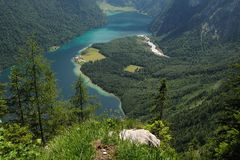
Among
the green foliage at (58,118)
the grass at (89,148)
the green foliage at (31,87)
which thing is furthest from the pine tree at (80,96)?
the grass at (89,148)

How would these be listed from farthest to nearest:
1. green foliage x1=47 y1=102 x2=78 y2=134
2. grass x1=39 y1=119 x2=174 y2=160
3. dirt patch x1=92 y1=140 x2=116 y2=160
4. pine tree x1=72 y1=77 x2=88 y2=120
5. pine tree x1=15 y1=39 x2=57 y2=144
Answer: pine tree x1=72 y1=77 x2=88 y2=120, green foliage x1=47 y1=102 x2=78 y2=134, pine tree x1=15 y1=39 x2=57 y2=144, dirt patch x1=92 y1=140 x2=116 y2=160, grass x1=39 y1=119 x2=174 y2=160

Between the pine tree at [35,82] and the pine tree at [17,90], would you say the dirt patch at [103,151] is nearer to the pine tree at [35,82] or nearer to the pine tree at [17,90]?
the pine tree at [35,82]

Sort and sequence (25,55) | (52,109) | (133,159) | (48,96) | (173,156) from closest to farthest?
1. (133,159)
2. (173,156)
3. (25,55)
4. (48,96)
5. (52,109)

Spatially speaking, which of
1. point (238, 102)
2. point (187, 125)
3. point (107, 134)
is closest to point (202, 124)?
point (187, 125)

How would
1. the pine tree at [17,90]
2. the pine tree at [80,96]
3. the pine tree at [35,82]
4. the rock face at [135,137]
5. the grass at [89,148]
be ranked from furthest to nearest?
the pine tree at [80,96] < the pine tree at [17,90] < the pine tree at [35,82] < the rock face at [135,137] < the grass at [89,148]

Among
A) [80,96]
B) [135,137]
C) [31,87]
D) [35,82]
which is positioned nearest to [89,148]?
[135,137]

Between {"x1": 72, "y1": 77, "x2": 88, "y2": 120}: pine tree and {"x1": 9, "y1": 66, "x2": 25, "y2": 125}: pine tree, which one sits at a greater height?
{"x1": 9, "y1": 66, "x2": 25, "y2": 125}: pine tree

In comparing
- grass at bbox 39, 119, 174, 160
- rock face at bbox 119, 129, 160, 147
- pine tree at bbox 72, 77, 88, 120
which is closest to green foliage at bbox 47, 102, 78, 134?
pine tree at bbox 72, 77, 88, 120

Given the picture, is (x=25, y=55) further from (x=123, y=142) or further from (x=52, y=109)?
(x=123, y=142)

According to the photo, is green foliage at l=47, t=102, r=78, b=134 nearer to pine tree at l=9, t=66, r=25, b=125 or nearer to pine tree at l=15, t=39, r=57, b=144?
pine tree at l=15, t=39, r=57, b=144
